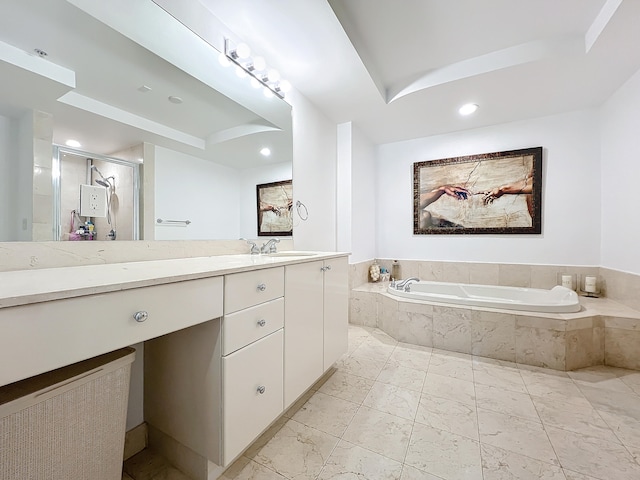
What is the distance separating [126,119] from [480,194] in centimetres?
320

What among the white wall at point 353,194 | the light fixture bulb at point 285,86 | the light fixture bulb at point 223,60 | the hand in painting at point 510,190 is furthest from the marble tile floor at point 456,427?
the light fixture bulb at point 285,86

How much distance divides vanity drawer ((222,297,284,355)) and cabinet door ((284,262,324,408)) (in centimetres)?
8

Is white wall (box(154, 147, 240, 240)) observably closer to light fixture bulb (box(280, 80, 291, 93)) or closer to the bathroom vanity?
the bathroom vanity

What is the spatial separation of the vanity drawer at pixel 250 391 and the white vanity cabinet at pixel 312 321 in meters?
0.09

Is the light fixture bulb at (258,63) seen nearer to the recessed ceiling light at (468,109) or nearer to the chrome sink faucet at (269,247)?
the chrome sink faucet at (269,247)

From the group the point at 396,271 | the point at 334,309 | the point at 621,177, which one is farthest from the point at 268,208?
the point at 621,177

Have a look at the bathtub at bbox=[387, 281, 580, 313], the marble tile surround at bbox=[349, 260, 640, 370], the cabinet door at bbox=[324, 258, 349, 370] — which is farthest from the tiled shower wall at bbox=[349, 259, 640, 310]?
the cabinet door at bbox=[324, 258, 349, 370]

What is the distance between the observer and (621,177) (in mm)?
2219

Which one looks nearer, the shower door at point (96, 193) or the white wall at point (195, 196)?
the shower door at point (96, 193)

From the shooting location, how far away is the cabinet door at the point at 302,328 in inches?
50.9

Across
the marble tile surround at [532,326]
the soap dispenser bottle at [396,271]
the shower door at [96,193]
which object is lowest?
the marble tile surround at [532,326]

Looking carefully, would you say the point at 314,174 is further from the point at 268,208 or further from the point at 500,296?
the point at 500,296

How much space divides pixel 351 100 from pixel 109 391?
8.31 ft

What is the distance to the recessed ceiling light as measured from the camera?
2.48m
